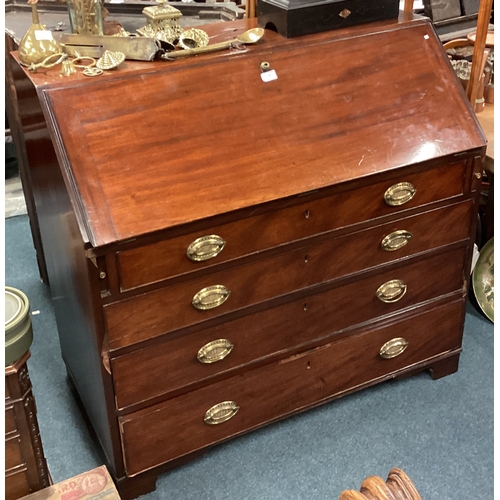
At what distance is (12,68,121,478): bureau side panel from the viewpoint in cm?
152

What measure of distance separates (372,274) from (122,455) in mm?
847

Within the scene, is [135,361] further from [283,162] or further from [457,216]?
[457,216]

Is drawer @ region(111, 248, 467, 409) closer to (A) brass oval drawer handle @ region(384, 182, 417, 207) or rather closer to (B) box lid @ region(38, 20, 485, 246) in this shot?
(A) brass oval drawer handle @ region(384, 182, 417, 207)

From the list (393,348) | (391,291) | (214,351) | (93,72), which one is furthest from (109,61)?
(393,348)

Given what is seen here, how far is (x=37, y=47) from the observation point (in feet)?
5.19

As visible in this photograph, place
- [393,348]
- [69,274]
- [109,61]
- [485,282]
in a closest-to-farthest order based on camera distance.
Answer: [109,61] → [69,274] → [393,348] → [485,282]

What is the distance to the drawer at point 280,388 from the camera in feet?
5.77

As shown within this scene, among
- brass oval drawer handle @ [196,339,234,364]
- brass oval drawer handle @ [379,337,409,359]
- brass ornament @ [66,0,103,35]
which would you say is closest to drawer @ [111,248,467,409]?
brass oval drawer handle @ [196,339,234,364]

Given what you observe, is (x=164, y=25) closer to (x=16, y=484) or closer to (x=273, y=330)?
(x=273, y=330)

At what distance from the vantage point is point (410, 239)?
186 centimetres

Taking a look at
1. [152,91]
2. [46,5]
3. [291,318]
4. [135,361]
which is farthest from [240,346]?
[46,5]

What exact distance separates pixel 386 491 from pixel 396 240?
1.13m

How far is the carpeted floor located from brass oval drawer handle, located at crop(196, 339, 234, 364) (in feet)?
1.34

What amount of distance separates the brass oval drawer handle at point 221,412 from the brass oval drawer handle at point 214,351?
0.56 ft
